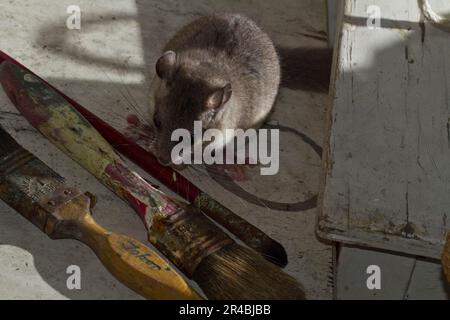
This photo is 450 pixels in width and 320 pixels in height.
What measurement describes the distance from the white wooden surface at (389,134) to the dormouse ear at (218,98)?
0.50m

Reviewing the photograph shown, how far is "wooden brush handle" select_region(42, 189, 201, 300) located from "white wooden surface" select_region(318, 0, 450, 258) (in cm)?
55

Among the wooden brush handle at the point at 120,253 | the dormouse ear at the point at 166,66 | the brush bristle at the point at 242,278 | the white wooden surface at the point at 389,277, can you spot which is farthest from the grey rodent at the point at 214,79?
the white wooden surface at the point at 389,277

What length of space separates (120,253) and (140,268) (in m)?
0.10

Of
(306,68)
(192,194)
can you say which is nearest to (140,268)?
(192,194)

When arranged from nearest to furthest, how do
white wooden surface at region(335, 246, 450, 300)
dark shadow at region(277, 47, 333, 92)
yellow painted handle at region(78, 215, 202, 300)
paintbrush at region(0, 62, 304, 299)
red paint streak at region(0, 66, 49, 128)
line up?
yellow painted handle at region(78, 215, 202, 300)
paintbrush at region(0, 62, 304, 299)
white wooden surface at region(335, 246, 450, 300)
red paint streak at region(0, 66, 49, 128)
dark shadow at region(277, 47, 333, 92)

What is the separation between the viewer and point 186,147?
340cm

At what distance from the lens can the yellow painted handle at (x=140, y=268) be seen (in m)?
2.57

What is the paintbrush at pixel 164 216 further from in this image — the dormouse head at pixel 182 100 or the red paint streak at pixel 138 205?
the dormouse head at pixel 182 100

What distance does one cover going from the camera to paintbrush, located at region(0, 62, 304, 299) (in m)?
2.68

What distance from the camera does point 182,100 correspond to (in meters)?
3.35

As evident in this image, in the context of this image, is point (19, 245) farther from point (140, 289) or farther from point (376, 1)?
point (376, 1)

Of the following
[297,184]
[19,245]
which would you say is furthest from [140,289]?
[297,184]

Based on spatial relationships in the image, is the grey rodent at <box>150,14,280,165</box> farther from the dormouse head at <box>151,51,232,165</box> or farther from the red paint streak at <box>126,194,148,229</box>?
the red paint streak at <box>126,194,148,229</box>

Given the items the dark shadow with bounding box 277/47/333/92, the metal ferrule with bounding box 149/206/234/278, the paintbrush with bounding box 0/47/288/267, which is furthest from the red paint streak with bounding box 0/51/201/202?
the dark shadow with bounding box 277/47/333/92
